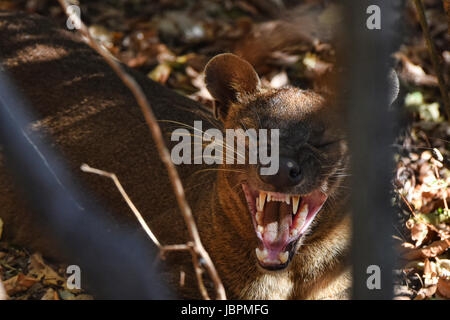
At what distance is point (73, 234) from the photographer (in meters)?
3.93

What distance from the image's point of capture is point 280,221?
2.96 metres

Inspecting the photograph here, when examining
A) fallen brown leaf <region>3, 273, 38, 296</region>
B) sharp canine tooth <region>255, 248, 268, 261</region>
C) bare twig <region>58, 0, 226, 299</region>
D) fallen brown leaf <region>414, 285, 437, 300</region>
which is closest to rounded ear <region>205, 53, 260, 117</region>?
sharp canine tooth <region>255, 248, 268, 261</region>

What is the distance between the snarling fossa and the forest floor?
1.23ft

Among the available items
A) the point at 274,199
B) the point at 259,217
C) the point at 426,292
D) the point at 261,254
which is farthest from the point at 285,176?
the point at 426,292

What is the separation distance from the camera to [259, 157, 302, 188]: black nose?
2.69m

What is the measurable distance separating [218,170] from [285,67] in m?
2.34

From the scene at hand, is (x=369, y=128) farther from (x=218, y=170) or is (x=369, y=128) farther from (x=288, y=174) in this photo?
(x=218, y=170)

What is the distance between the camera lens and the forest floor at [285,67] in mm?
3619

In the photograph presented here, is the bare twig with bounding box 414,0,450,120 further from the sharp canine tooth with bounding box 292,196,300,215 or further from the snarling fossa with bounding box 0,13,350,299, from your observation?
the sharp canine tooth with bounding box 292,196,300,215

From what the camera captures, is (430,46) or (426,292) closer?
(430,46)

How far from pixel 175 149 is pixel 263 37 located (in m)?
0.97

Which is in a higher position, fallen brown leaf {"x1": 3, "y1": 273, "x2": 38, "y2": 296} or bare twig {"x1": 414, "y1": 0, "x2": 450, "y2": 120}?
bare twig {"x1": 414, "y1": 0, "x2": 450, "y2": 120}

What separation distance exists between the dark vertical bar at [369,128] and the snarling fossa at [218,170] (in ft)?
4.00

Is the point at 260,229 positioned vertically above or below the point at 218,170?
below
